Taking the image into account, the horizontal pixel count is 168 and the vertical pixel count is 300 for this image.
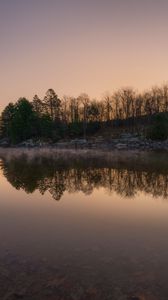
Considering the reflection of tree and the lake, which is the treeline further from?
the lake

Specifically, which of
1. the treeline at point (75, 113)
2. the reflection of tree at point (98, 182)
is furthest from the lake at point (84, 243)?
the treeline at point (75, 113)

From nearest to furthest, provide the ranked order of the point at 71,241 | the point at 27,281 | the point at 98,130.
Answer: the point at 27,281 < the point at 71,241 < the point at 98,130

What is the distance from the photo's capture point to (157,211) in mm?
12648

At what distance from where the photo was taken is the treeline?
86.0 m

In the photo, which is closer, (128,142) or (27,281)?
(27,281)

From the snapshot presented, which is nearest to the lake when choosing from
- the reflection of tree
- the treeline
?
the reflection of tree

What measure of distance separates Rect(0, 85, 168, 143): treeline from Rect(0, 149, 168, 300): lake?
67090 millimetres

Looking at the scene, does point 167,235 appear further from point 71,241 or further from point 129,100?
point 129,100

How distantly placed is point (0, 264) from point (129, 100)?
104 m

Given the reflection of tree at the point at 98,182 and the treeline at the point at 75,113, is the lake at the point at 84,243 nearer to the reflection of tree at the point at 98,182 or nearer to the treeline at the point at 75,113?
the reflection of tree at the point at 98,182

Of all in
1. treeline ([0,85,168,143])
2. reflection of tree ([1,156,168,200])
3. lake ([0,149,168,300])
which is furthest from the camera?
treeline ([0,85,168,143])

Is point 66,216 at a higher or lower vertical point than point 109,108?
lower

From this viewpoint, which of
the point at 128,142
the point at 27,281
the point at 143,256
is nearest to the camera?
the point at 27,281

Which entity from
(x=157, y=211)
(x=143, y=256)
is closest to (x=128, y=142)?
(x=157, y=211)
